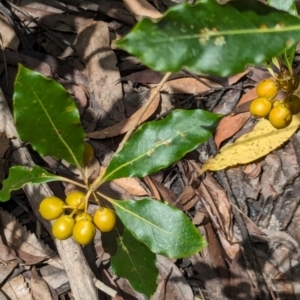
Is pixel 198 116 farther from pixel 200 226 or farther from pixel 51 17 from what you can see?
pixel 51 17

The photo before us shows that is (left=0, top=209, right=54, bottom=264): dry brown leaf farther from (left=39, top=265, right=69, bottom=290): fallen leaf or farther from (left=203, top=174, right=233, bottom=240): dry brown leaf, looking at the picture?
(left=203, top=174, right=233, bottom=240): dry brown leaf

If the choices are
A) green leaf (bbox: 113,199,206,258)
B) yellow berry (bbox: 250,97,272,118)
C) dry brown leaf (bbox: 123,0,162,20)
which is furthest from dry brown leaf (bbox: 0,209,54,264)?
yellow berry (bbox: 250,97,272,118)

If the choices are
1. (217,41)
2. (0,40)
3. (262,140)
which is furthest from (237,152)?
(217,41)

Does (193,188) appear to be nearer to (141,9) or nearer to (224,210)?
(224,210)

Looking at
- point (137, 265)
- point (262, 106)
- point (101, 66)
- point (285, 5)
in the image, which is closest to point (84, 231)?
point (137, 265)

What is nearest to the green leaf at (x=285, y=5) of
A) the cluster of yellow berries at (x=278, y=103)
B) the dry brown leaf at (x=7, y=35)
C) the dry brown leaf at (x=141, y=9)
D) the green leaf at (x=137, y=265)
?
the cluster of yellow berries at (x=278, y=103)

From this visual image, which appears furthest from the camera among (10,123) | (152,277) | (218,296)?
(218,296)

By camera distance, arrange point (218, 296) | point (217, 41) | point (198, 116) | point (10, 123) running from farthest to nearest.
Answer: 1. point (218, 296)
2. point (10, 123)
3. point (198, 116)
4. point (217, 41)

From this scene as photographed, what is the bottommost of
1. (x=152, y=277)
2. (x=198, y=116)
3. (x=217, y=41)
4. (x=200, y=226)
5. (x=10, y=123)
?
(x=200, y=226)
